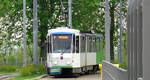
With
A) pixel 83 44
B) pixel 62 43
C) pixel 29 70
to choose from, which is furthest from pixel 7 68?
pixel 62 43

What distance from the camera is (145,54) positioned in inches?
234

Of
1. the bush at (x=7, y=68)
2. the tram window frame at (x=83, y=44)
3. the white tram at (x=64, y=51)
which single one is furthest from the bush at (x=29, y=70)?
the bush at (x=7, y=68)

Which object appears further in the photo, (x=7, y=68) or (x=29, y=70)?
(x=7, y=68)

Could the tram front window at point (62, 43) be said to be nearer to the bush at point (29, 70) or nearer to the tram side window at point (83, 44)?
the tram side window at point (83, 44)

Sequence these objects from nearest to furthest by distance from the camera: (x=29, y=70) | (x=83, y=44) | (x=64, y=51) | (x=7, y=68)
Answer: (x=64, y=51) → (x=83, y=44) → (x=29, y=70) → (x=7, y=68)

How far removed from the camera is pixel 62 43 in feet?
106

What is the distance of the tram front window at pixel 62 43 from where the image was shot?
106 feet

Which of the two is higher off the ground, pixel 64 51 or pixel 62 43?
pixel 62 43

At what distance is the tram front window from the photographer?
32281 millimetres

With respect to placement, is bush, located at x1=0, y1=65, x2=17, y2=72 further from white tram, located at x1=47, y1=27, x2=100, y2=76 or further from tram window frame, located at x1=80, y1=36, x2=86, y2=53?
white tram, located at x1=47, y1=27, x2=100, y2=76

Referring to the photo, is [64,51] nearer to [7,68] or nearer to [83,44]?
[83,44]

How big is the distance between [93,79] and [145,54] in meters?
Result: 24.6

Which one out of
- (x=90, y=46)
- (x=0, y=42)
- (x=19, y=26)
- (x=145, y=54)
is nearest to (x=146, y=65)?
(x=145, y=54)

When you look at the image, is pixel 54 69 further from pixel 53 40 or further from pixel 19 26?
pixel 19 26
